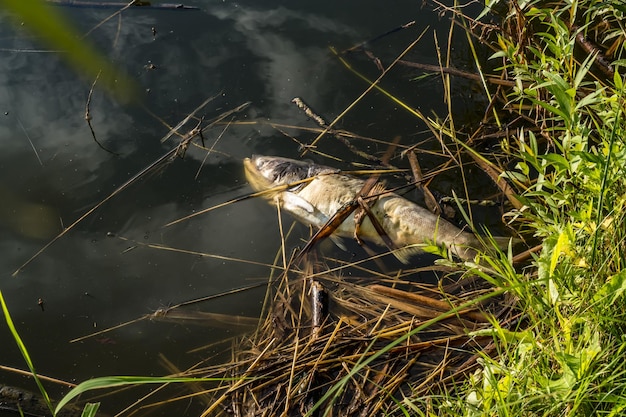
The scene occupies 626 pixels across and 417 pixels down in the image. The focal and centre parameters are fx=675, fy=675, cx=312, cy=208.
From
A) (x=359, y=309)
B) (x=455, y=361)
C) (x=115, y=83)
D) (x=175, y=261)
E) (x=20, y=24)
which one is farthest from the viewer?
(x=20, y=24)

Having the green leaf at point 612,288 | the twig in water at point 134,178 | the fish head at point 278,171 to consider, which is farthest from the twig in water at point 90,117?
the green leaf at point 612,288

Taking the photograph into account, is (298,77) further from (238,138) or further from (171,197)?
(171,197)

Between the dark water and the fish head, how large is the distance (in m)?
0.09

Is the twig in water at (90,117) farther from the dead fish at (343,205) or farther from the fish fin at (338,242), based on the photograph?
the fish fin at (338,242)

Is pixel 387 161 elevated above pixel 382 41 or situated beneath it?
situated beneath

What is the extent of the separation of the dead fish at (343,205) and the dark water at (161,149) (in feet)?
0.37

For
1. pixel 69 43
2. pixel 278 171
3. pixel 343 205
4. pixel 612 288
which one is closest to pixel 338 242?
pixel 343 205

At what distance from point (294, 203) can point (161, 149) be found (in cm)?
89

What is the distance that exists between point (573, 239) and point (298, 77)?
2.49 metres

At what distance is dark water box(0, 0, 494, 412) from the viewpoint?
3262 millimetres

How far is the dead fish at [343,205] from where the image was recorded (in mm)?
3367

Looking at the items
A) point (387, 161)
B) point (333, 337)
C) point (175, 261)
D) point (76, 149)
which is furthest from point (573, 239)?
point (76, 149)

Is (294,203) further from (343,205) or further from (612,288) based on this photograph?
(612,288)

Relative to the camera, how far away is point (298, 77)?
4324 mm
